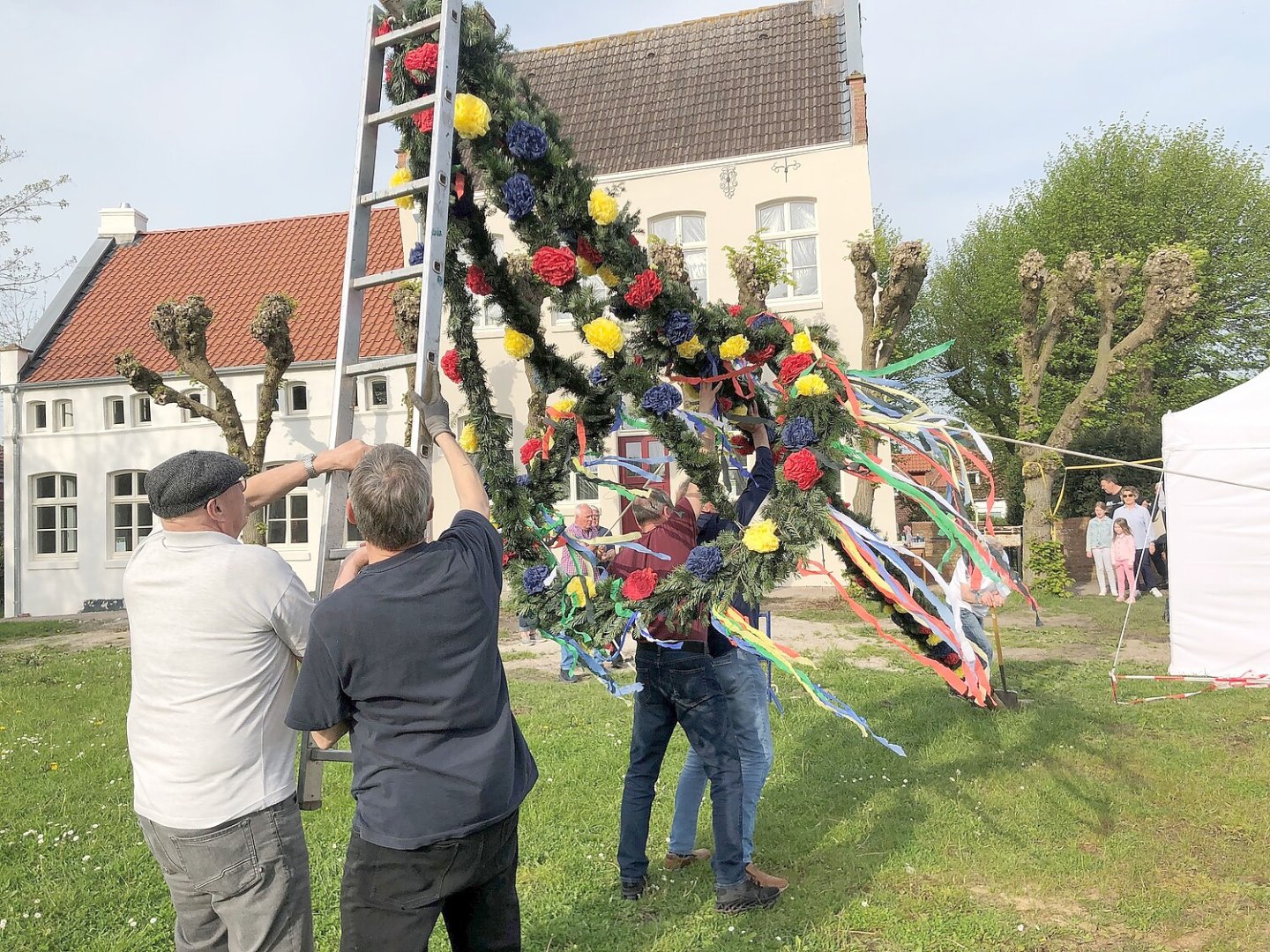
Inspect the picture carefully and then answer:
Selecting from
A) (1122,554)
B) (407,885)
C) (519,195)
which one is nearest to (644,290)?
(519,195)

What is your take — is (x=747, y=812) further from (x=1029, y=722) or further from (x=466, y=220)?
(x=1029, y=722)

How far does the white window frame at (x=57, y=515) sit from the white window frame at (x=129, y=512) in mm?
732

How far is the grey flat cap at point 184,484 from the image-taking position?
2.32 meters

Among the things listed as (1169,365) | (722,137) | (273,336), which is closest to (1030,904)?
(273,336)

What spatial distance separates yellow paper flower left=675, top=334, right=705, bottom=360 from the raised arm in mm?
1441

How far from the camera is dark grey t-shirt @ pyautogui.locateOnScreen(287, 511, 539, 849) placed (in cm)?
205

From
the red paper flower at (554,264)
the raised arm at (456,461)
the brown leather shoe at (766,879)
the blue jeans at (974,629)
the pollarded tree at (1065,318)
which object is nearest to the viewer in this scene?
the raised arm at (456,461)

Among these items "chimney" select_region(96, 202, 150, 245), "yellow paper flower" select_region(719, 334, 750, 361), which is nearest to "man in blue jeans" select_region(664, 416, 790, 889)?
"yellow paper flower" select_region(719, 334, 750, 361)

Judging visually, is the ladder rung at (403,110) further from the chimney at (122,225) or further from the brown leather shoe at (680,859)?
the chimney at (122,225)

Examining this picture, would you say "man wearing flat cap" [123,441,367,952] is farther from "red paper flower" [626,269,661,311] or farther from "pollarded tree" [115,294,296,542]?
"pollarded tree" [115,294,296,542]

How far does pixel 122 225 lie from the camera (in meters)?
21.3

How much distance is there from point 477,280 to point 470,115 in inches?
26.6

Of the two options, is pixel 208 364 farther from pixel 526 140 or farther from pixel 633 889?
pixel 633 889

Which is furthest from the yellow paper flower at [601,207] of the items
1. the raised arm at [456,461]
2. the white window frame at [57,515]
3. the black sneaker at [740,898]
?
the white window frame at [57,515]
